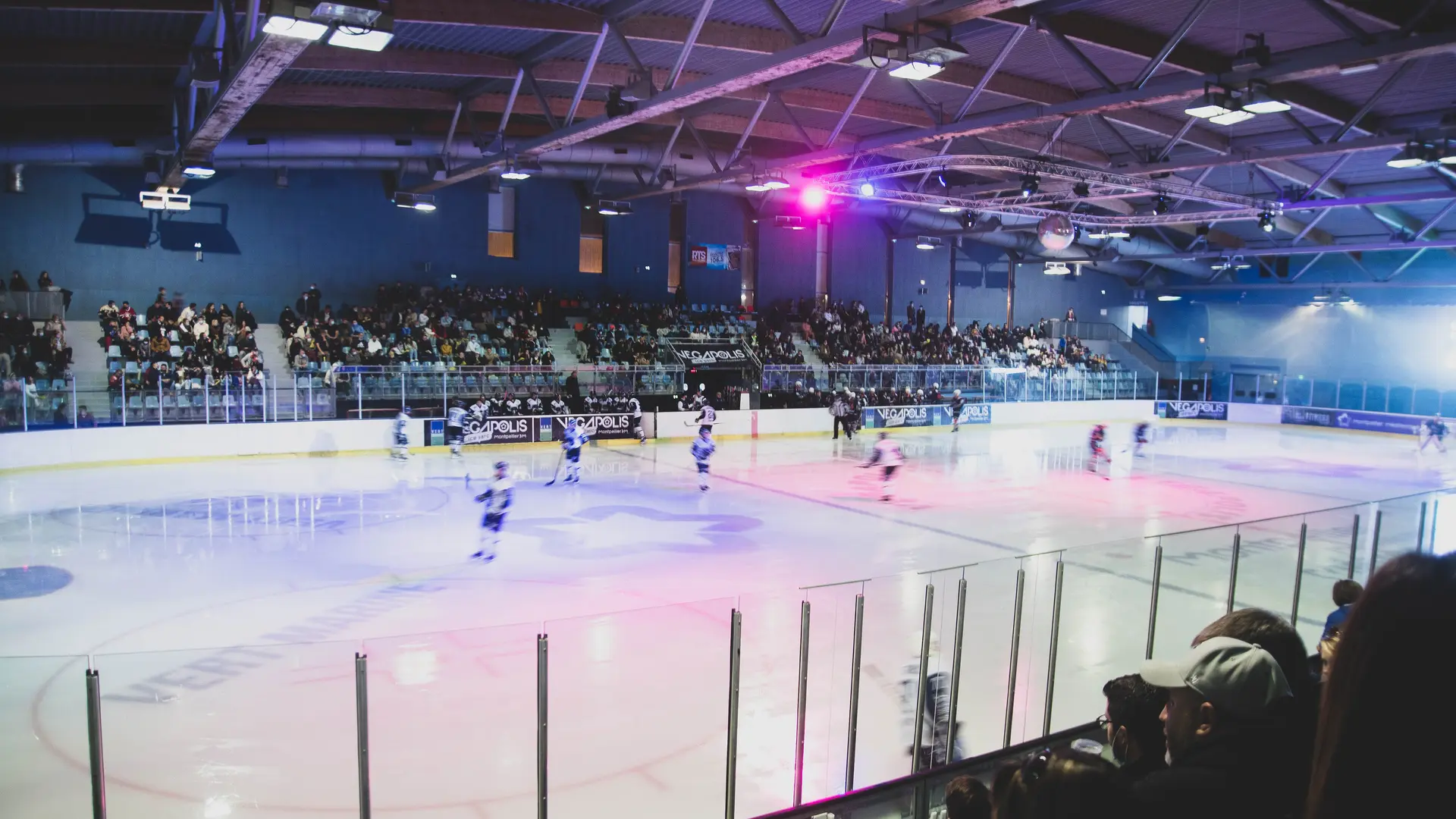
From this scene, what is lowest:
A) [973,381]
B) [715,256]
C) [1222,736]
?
[973,381]

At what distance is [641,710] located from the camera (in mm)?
5656

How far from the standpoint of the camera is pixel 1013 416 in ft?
112

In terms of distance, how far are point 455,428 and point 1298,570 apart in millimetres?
17052

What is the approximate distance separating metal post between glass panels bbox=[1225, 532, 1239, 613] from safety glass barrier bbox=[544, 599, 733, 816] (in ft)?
13.9

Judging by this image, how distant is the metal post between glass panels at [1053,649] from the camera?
616cm

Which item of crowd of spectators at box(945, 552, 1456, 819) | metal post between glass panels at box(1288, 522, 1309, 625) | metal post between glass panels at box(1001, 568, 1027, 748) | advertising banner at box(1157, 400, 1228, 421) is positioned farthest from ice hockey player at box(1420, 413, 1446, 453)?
crowd of spectators at box(945, 552, 1456, 819)

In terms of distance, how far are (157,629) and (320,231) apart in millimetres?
19944

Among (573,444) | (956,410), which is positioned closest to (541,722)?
(573,444)

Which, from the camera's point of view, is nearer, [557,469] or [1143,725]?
[1143,725]

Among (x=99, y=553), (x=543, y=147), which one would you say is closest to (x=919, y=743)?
(x=99, y=553)

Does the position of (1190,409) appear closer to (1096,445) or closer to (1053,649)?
(1096,445)

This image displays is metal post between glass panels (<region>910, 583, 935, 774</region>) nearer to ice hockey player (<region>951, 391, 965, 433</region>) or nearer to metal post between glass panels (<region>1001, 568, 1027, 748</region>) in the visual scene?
metal post between glass panels (<region>1001, 568, 1027, 748</region>)

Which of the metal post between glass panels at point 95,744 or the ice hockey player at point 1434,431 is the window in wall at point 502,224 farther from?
the ice hockey player at point 1434,431

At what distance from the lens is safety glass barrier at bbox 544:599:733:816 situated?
4766 mm
